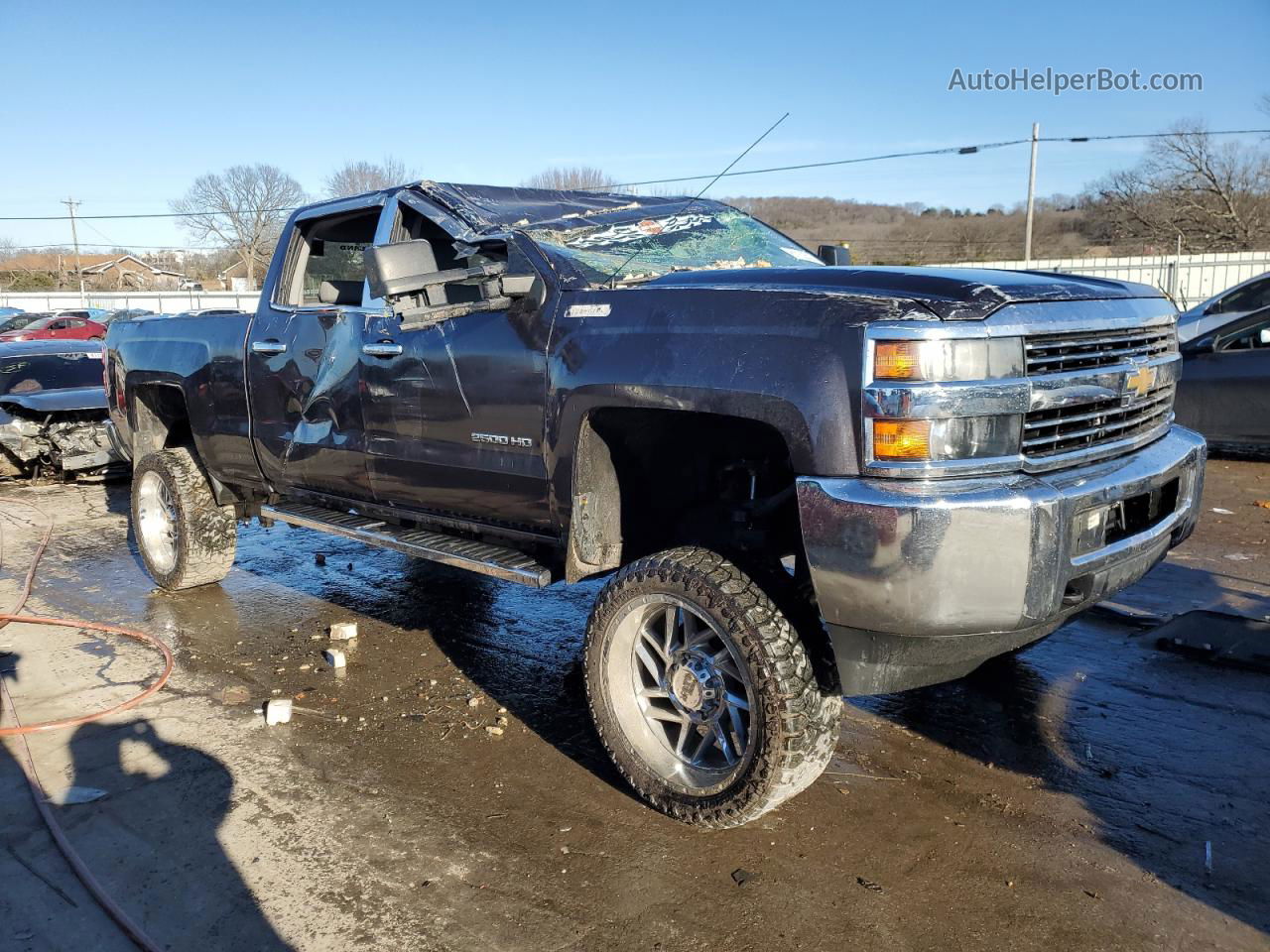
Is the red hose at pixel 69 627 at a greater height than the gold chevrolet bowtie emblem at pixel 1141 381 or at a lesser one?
lesser

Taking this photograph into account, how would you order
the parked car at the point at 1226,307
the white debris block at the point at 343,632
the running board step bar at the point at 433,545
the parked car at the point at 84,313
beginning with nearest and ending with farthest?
1. the running board step bar at the point at 433,545
2. the white debris block at the point at 343,632
3. the parked car at the point at 1226,307
4. the parked car at the point at 84,313

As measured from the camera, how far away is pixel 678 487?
3758 mm

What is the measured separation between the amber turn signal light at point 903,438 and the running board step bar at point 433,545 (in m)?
1.48

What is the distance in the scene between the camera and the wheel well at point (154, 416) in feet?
20.4

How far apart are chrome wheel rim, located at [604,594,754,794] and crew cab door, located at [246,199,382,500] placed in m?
1.77

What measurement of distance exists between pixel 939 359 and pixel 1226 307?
857 cm

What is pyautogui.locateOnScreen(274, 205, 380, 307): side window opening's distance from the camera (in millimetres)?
5242

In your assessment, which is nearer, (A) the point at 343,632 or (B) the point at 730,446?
(B) the point at 730,446

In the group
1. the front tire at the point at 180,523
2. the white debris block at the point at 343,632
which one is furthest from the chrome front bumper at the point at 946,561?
the front tire at the point at 180,523

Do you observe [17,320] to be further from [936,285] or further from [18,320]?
[936,285]

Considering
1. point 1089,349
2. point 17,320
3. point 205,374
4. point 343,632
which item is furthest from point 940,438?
point 17,320

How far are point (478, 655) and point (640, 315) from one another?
93.4 inches

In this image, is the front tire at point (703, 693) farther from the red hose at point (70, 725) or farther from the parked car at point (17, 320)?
the parked car at point (17, 320)

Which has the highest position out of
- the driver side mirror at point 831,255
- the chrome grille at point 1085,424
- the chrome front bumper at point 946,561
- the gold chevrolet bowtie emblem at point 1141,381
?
the driver side mirror at point 831,255
